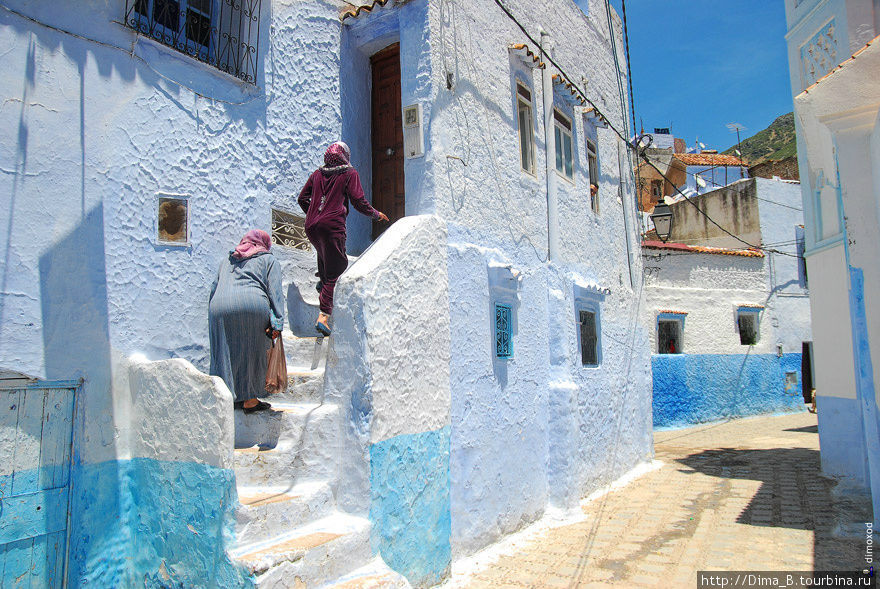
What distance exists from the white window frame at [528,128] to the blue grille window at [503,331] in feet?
6.58

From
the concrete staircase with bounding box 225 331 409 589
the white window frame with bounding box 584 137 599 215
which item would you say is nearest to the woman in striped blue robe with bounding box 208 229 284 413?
the concrete staircase with bounding box 225 331 409 589

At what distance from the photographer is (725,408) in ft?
52.1

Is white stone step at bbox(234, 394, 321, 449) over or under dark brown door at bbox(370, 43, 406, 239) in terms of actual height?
under

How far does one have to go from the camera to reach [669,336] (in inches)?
623

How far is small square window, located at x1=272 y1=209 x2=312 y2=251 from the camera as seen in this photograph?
5566 millimetres

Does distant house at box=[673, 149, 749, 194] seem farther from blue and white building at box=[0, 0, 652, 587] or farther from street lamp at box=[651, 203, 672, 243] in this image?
blue and white building at box=[0, 0, 652, 587]

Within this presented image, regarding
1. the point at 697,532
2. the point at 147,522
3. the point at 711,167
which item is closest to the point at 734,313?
the point at 711,167

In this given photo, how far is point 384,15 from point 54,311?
4.21 metres

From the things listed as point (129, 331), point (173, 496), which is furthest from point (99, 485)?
point (129, 331)

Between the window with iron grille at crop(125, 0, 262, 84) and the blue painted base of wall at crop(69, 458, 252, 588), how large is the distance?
10.8 ft

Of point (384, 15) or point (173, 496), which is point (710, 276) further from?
point (173, 496)

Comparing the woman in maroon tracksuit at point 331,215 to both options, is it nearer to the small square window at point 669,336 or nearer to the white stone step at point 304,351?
the white stone step at point 304,351

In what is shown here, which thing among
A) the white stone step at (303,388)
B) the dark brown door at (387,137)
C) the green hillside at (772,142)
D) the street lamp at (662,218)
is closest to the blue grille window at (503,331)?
the dark brown door at (387,137)

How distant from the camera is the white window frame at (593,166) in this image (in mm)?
9513
